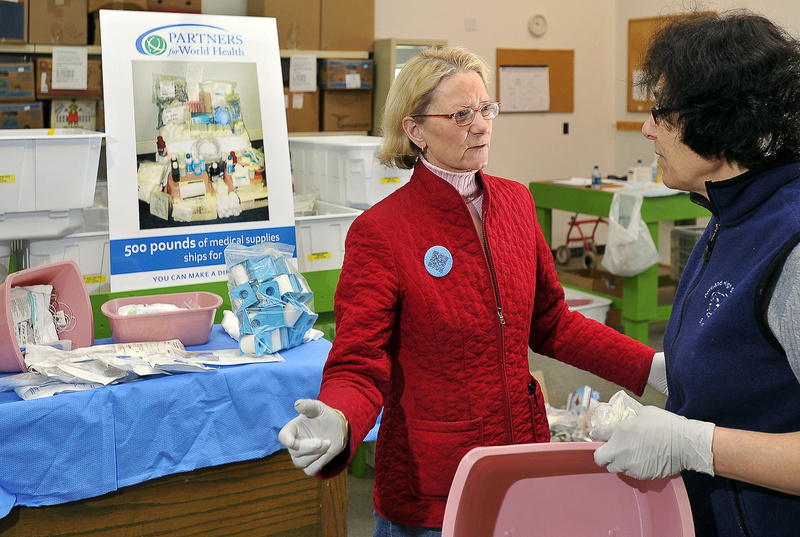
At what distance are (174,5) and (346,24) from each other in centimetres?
118

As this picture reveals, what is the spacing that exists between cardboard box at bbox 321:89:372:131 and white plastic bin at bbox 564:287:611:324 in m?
1.95

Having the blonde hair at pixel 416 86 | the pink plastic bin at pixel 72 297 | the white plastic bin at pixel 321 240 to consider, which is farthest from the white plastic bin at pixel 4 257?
the blonde hair at pixel 416 86

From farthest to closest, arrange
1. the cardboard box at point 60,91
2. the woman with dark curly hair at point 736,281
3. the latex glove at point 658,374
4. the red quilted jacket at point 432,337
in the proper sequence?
the cardboard box at point 60,91, the latex glove at point 658,374, the red quilted jacket at point 432,337, the woman with dark curly hair at point 736,281

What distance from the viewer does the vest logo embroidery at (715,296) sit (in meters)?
1.04

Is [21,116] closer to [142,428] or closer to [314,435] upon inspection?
[142,428]

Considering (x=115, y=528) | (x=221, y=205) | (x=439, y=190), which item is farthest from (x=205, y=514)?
(x=439, y=190)

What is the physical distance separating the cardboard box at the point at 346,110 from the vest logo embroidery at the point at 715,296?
449 cm

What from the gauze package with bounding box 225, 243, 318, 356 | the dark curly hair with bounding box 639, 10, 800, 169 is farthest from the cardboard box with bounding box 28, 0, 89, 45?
→ the dark curly hair with bounding box 639, 10, 800, 169

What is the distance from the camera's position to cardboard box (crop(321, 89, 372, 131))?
5.35m

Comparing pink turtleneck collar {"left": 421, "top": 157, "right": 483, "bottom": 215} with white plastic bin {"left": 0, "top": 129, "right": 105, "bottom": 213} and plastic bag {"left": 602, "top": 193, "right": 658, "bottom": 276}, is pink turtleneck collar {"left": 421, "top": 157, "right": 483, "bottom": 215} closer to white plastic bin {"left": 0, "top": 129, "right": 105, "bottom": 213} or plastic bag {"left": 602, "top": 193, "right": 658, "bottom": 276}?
white plastic bin {"left": 0, "top": 129, "right": 105, "bottom": 213}

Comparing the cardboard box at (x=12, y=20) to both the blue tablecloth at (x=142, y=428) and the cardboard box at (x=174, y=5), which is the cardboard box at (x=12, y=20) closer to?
the cardboard box at (x=174, y=5)

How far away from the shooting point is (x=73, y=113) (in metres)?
4.69

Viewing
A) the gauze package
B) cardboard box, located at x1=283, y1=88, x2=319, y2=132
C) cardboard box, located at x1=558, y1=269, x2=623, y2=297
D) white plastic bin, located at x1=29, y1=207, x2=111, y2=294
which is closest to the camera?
the gauze package

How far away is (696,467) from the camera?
1.04 metres
